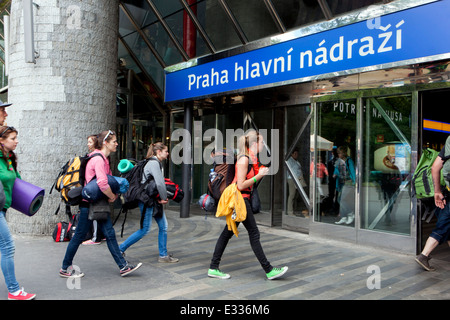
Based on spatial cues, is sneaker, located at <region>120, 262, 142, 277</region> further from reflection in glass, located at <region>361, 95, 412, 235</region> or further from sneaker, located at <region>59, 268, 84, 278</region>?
reflection in glass, located at <region>361, 95, 412, 235</region>

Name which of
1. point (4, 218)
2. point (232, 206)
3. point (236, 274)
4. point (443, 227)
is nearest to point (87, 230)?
point (4, 218)

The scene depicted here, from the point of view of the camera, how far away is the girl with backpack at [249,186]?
4449 mm

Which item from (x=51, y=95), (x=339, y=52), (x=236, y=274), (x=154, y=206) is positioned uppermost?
(x=339, y=52)

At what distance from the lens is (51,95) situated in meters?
7.11

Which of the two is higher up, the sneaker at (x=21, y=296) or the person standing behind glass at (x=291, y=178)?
the person standing behind glass at (x=291, y=178)

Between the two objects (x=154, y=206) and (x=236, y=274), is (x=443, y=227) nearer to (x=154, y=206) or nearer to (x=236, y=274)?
(x=236, y=274)

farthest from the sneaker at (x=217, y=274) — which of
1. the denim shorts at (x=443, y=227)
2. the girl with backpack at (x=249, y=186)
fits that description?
the denim shorts at (x=443, y=227)

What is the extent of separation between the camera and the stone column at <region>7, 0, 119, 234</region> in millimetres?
7055

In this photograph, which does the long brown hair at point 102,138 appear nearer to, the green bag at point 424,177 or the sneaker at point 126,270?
the sneaker at point 126,270

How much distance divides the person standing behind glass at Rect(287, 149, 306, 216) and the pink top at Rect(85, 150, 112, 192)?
4585 mm

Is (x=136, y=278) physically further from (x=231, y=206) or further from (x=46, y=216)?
(x=46, y=216)

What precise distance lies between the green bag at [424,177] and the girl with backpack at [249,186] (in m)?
2.29

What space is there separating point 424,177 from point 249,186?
2512 mm

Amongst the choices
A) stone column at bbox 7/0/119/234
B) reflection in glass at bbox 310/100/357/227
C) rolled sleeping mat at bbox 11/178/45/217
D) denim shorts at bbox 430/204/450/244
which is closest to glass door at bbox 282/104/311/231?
reflection in glass at bbox 310/100/357/227
